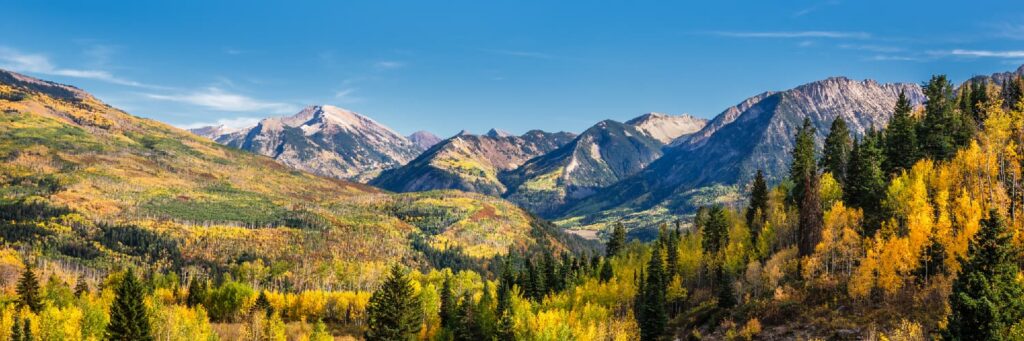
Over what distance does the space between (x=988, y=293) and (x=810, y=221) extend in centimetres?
5572

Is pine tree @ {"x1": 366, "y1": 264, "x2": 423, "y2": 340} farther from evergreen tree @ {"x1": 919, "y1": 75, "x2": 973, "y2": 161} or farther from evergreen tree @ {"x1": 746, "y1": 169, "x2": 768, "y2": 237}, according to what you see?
evergreen tree @ {"x1": 919, "y1": 75, "x2": 973, "y2": 161}

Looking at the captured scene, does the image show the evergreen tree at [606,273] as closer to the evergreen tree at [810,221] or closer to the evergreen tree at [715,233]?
the evergreen tree at [715,233]

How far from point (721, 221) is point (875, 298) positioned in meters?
56.7

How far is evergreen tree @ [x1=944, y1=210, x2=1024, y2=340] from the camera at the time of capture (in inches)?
2114

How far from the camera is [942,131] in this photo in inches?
4555

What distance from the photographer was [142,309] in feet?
278

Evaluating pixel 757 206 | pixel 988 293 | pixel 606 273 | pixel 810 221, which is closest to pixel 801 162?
pixel 757 206

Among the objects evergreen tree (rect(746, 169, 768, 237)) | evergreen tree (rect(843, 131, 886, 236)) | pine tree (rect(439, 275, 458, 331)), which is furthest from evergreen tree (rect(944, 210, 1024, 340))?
pine tree (rect(439, 275, 458, 331))

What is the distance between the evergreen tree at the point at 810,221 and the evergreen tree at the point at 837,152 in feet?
87.3

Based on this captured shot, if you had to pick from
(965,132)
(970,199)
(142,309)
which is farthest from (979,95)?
(142,309)

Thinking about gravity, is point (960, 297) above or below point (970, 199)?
below

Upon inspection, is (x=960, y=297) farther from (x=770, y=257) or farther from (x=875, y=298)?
(x=770, y=257)

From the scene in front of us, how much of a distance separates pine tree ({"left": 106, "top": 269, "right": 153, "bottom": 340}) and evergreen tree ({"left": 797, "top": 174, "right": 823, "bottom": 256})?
108m

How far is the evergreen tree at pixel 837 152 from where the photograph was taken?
135m
